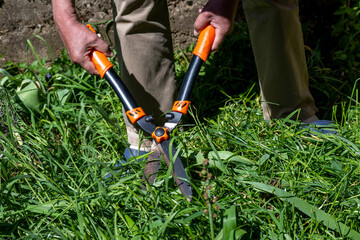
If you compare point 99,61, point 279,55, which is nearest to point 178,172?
point 99,61

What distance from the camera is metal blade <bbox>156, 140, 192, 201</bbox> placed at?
1.59 m

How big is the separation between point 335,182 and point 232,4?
0.83 m

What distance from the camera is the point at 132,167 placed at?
173cm

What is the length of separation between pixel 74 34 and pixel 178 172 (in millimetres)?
667

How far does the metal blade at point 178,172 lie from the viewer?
1592mm

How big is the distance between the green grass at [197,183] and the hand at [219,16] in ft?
1.40

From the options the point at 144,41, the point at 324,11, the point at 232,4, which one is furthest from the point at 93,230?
the point at 324,11

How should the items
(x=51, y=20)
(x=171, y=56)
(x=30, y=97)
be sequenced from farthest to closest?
(x=51, y=20), (x=30, y=97), (x=171, y=56)

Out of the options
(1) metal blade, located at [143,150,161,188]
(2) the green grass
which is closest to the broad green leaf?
(2) the green grass

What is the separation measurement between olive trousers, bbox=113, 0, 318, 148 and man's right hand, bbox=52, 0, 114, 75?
12.1 inches

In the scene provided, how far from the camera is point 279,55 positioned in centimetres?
202

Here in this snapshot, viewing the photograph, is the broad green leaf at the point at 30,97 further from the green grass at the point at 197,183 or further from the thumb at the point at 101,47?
the thumb at the point at 101,47

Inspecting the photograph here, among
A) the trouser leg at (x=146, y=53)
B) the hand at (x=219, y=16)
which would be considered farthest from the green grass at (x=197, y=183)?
the hand at (x=219, y=16)

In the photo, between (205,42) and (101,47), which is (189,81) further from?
(101,47)
